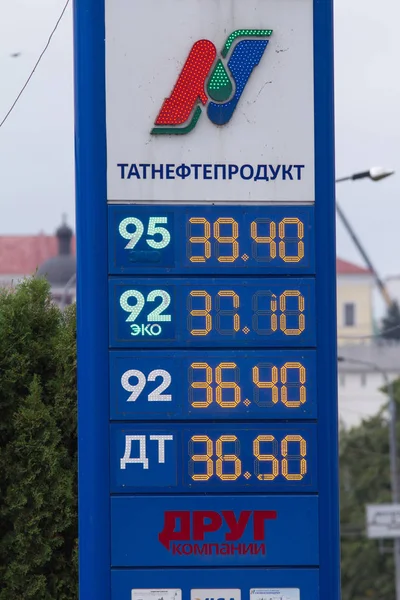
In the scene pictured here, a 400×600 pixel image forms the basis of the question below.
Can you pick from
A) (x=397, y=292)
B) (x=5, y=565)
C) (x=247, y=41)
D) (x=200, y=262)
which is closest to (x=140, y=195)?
(x=200, y=262)

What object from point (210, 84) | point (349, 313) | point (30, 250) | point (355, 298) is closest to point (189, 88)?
point (210, 84)

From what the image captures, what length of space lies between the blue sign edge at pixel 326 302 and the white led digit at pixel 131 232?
99 centimetres

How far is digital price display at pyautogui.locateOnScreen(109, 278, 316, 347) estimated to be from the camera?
6852 mm

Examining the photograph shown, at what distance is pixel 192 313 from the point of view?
6863 millimetres

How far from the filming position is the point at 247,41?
7.09 m

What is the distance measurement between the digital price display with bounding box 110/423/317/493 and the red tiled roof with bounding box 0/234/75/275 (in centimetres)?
7862

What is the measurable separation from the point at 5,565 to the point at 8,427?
0.97 m

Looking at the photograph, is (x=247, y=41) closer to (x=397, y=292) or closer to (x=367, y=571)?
(x=367, y=571)

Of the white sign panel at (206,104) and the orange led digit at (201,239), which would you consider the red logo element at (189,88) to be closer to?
the white sign panel at (206,104)

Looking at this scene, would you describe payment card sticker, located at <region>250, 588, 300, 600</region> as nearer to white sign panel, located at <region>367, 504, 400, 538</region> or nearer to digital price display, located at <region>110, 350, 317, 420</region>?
digital price display, located at <region>110, 350, 317, 420</region>

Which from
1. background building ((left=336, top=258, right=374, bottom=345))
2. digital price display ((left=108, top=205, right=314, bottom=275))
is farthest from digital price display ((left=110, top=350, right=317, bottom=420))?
background building ((left=336, top=258, right=374, bottom=345))

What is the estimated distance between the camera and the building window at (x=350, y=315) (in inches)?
3718

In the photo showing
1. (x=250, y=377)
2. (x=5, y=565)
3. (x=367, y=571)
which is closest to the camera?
(x=250, y=377)

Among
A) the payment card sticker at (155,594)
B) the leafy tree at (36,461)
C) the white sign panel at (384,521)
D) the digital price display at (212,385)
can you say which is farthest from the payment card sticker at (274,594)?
the white sign panel at (384,521)
